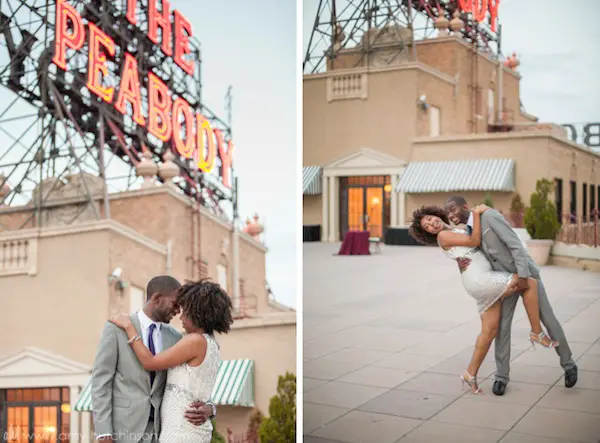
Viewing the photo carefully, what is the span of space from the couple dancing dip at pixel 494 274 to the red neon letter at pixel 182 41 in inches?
78.6

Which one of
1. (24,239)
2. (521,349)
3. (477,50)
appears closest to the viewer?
(521,349)

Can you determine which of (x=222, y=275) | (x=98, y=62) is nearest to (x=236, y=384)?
(x=222, y=275)

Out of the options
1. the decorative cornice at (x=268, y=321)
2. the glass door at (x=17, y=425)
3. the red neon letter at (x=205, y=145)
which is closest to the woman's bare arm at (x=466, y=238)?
the decorative cornice at (x=268, y=321)

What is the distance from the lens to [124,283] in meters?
4.63

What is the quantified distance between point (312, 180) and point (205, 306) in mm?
1925

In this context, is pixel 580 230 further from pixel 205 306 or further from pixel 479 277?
pixel 205 306

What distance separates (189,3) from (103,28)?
0.55 meters

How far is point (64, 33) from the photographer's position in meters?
4.43

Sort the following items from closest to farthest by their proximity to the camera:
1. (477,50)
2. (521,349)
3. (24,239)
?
(521,349)
(477,50)
(24,239)

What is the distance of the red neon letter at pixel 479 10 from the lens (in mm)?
3980

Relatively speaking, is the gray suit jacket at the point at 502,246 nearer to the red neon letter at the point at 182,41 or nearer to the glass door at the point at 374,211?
the glass door at the point at 374,211

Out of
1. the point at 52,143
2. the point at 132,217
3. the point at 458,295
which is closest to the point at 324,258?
the point at 458,295

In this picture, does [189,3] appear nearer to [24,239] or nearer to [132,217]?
[132,217]

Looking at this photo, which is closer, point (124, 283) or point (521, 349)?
point (521, 349)
